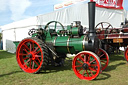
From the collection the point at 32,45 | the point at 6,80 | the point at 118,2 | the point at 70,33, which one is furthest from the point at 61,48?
the point at 118,2

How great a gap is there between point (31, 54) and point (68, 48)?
4.11 ft

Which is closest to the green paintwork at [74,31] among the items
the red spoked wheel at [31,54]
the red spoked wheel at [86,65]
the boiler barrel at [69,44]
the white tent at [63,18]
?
the boiler barrel at [69,44]

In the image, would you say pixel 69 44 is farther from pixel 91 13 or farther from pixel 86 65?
pixel 91 13

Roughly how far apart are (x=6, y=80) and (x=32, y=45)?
4.83 ft

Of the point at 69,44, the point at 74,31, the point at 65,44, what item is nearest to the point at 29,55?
the point at 65,44

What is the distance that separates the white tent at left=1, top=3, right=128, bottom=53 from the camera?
8.96 metres

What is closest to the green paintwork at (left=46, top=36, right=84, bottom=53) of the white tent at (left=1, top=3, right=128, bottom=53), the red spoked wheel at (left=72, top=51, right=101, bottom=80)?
the red spoked wheel at (left=72, top=51, right=101, bottom=80)

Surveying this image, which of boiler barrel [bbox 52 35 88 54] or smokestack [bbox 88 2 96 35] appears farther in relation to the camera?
boiler barrel [bbox 52 35 88 54]

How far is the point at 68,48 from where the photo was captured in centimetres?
440

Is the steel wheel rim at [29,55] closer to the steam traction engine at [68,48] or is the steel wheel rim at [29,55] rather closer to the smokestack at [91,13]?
the steam traction engine at [68,48]

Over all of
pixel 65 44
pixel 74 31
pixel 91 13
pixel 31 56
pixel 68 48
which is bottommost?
pixel 31 56

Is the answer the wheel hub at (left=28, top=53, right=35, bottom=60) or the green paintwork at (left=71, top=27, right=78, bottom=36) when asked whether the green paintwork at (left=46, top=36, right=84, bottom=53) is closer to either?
the green paintwork at (left=71, top=27, right=78, bottom=36)

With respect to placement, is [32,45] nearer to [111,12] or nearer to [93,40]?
[93,40]

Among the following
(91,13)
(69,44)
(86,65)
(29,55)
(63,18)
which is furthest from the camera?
(63,18)
